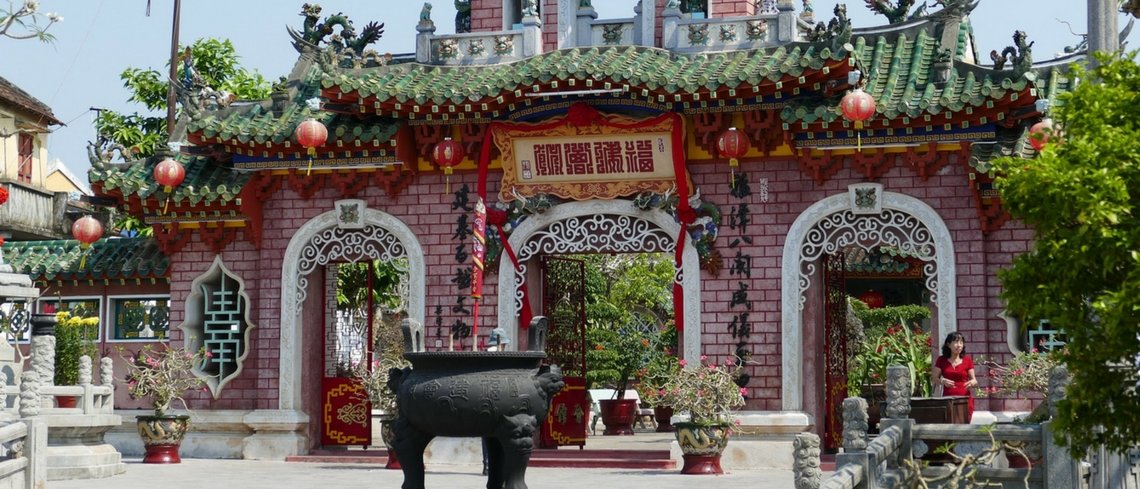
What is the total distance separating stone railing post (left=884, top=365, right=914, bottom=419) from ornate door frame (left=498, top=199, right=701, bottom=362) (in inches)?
190

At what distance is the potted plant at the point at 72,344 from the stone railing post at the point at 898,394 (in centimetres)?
1036

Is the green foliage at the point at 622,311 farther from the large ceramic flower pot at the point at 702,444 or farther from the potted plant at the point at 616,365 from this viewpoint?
the large ceramic flower pot at the point at 702,444

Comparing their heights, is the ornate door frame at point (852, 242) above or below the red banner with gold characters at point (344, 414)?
above

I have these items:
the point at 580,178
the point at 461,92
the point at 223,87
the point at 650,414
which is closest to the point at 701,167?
the point at 580,178

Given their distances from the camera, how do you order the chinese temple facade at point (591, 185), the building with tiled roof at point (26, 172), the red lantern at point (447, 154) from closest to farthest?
the chinese temple facade at point (591, 185), the red lantern at point (447, 154), the building with tiled roof at point (26, 172)

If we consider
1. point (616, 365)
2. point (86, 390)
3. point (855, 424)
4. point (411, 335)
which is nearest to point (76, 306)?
point (86, 390)

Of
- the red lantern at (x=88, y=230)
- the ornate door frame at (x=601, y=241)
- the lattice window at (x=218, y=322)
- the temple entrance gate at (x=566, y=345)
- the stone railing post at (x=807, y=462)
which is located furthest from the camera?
the red lantern at (x=88, y=230)

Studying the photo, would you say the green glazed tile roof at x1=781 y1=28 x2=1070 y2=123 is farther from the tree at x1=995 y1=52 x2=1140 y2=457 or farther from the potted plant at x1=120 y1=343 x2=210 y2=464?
the tree at x1=995 y1=52 x2=1140 y2=457

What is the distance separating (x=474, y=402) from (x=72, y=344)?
889 cm

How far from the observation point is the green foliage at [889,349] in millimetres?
14688

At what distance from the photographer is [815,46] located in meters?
14.8

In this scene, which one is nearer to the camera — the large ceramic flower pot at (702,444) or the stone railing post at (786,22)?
the large ceramic flower pot at (702,444)

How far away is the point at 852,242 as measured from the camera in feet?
50.8

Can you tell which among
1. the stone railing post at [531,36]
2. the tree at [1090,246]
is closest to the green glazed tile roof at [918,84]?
the stone railing post at [531,36]
